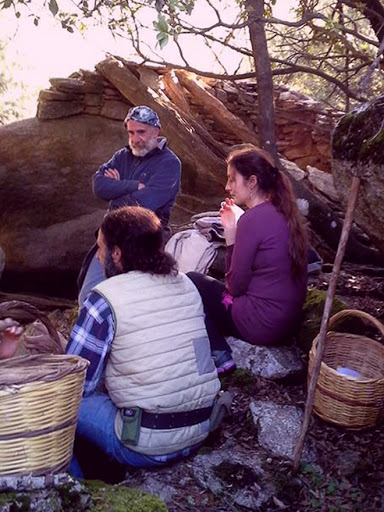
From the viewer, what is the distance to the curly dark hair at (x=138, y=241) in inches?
119

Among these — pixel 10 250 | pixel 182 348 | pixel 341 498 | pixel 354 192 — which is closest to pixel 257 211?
pixel 354 192

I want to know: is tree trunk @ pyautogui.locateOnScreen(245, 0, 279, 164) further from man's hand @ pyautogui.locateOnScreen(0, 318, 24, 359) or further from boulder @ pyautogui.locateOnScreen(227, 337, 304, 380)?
man's hand @ pyautogui.locateOnScreen(0, 318, 24, 359)

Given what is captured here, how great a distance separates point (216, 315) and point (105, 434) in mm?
1350

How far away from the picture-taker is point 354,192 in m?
3.19

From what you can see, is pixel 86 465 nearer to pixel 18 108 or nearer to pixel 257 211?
pixel 257 211

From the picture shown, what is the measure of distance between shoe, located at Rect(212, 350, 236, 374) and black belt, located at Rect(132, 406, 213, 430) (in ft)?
2.96

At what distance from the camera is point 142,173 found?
5039mm

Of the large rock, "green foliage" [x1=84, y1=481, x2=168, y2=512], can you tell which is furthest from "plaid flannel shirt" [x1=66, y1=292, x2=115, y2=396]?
the large rock

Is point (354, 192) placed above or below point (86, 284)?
above

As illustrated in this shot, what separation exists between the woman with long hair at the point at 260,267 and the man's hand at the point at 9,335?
5.29 ft

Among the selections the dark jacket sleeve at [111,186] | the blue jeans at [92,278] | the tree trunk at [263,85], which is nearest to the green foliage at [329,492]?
the blue jeans at [92,278]

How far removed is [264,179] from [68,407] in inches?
87.1

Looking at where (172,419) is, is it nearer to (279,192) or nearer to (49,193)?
(279,192)

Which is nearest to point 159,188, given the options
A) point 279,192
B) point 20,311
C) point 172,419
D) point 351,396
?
point 279,192
